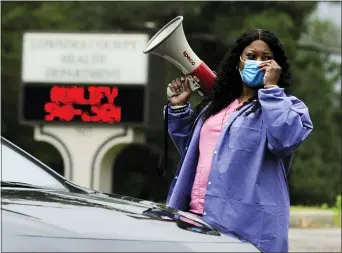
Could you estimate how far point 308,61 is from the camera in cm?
3080

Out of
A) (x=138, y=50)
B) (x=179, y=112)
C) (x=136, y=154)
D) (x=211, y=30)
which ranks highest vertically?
(x=211, y=30)

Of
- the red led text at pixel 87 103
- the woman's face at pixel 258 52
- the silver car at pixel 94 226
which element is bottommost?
the silver car at pixel 94 226

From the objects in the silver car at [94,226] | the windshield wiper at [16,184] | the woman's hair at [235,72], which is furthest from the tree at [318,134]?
the silver car at [94,226]

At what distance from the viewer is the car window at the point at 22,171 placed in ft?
10.7

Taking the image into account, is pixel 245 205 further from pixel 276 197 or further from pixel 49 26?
pixel 49 26

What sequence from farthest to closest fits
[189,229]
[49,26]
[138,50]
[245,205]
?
[49,26], [138,50], [245,205], [189,229]

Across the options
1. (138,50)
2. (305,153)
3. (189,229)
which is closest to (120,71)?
(138,50)

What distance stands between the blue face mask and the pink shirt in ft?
0.44

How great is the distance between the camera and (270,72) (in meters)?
3.41

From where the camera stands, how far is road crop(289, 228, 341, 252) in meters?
9.84

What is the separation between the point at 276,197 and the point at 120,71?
11.2m

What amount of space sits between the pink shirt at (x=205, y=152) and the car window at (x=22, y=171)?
2.07ft

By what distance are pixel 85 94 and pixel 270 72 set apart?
423 inches

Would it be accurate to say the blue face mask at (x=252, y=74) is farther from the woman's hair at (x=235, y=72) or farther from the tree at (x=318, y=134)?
the tree at (x=318, y=134)
